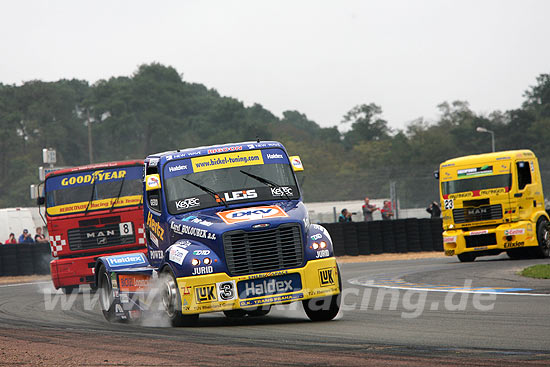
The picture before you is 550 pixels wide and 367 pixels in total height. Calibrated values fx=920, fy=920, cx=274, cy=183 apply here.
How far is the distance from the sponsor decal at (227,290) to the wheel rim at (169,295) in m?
0.61

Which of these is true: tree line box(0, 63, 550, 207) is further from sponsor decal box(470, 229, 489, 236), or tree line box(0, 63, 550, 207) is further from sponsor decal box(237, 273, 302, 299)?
sponsor decal box(237, 273, 302, 299)

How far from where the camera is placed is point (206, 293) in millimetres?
10578

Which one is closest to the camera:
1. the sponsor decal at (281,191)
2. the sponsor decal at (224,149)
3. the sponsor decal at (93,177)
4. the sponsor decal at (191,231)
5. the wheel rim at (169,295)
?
the sponsor decal at (191,231)

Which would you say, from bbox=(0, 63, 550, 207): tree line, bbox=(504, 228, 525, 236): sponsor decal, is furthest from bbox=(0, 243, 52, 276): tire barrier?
bbox=(0, 63, 550, 207): tree line

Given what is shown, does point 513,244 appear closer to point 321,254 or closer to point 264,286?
point 321,254

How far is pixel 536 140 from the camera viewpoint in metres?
81.6

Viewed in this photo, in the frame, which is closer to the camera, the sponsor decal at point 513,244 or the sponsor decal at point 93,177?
the sponsor decal at point 93,177

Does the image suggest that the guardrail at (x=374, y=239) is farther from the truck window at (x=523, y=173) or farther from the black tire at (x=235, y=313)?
the black tire at (x=235, y=313)

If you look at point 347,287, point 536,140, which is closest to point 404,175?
point 347,287

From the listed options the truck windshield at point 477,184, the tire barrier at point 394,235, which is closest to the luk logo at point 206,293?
the truck windshield at point 477,184

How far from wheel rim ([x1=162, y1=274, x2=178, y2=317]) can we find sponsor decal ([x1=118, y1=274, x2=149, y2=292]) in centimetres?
79

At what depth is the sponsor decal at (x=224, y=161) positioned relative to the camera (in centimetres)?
1170

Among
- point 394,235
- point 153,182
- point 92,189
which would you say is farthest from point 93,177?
point 394,235

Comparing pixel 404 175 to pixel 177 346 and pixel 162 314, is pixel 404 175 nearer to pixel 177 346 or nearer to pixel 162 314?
pixel 162 314
